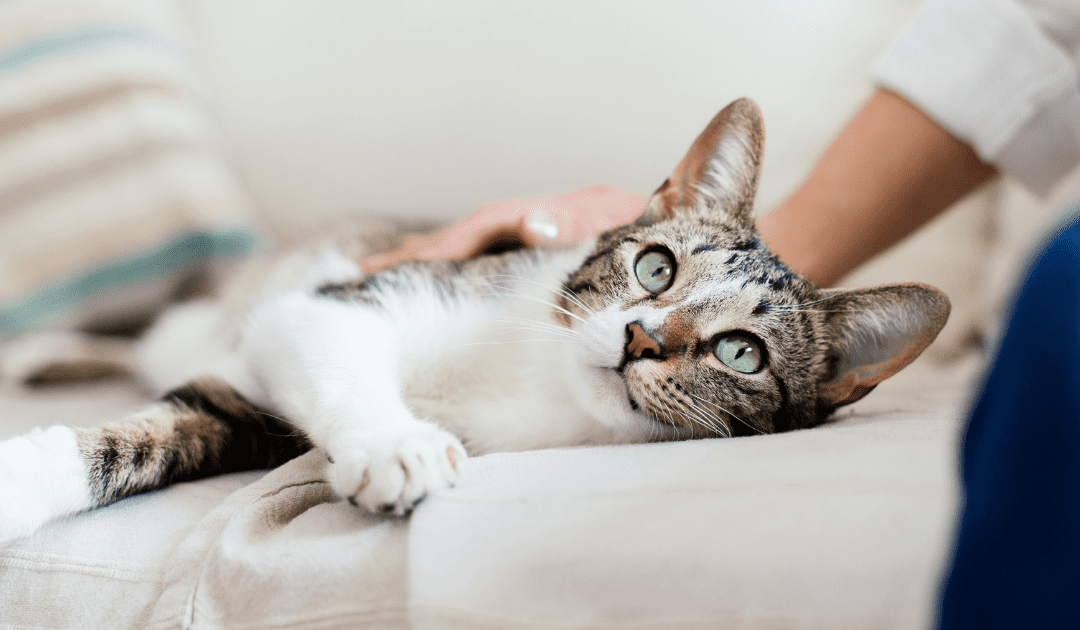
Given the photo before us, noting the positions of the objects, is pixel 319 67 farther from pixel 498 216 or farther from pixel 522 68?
pixel 498 216

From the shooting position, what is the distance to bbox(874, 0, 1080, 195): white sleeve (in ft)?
3.06

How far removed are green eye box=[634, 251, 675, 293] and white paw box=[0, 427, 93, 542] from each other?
2.47 feet

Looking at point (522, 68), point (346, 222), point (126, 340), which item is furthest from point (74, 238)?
point (522, 68)

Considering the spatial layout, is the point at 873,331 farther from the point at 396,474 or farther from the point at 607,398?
the point at 396,474

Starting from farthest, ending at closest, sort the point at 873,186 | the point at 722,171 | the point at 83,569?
1. the point at 873,186
2. the point at 722,171
3. the point at 83,569

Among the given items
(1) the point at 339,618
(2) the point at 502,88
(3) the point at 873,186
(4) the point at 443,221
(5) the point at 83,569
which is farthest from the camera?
(4) the point at 443,221

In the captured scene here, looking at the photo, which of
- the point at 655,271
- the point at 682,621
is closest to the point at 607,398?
the point at 655,271

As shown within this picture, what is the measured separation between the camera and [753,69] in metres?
1.03

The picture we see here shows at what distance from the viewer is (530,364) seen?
0.90m

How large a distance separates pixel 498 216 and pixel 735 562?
0.83m

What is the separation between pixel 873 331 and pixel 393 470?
0.63 metres

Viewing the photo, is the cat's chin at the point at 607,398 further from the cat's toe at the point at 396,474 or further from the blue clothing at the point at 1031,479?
the blue clothing at the point at 1031,479

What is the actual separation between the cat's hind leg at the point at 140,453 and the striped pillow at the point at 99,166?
0.61 metres

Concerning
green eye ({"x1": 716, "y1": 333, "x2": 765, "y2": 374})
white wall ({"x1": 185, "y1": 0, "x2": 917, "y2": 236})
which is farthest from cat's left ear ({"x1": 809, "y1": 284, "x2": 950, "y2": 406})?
white wall ({"x1": 185, "y1": 0, "x2": 917, "y2": 236})
